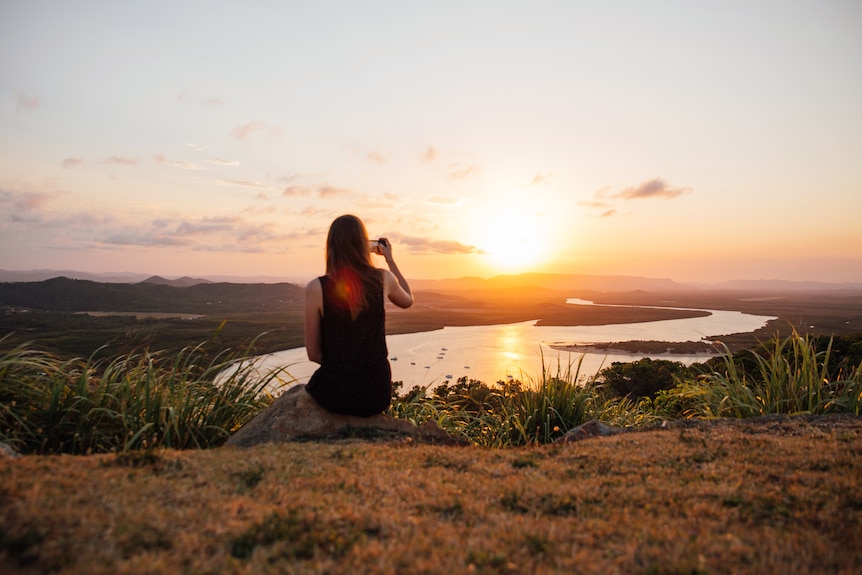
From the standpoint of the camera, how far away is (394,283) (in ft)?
15.7

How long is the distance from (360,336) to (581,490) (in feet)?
7.90

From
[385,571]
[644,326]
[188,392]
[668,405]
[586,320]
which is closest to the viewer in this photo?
[385,571]

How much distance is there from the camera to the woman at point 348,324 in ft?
14.7

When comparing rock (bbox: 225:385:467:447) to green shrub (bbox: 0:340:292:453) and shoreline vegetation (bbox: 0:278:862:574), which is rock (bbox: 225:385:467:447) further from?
green shrub (bbox: 0:340:292:453)

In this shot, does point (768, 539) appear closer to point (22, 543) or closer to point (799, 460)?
point (799, 460)

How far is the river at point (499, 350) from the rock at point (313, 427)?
23.4 m

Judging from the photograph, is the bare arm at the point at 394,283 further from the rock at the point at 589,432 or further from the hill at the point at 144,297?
the hill at the point at 144,297

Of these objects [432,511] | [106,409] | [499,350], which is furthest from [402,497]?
[499,350]

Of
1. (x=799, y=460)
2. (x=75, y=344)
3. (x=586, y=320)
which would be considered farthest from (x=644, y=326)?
(x=799, y=460)

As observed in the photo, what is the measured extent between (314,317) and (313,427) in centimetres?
104

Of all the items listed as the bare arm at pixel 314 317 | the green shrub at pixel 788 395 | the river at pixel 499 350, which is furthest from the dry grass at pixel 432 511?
the river at pixel 499 350

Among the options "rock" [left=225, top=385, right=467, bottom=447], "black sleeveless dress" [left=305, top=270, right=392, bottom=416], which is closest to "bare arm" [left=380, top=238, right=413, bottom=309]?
"black sleeveless dress" [left=305, top=270, right=392, bottom=416]

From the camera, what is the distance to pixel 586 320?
85.8 metres

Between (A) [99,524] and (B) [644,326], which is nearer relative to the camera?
(A) [99,524]
